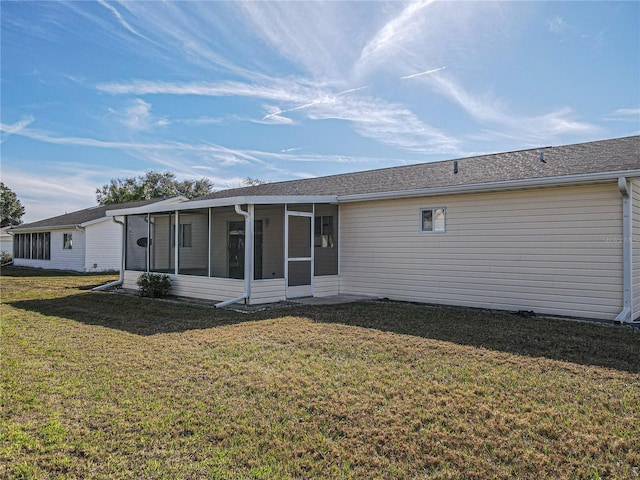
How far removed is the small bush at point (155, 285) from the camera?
11.2 metres

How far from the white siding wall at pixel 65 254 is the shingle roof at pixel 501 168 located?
1357 cm

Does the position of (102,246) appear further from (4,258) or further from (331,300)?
(331,300)

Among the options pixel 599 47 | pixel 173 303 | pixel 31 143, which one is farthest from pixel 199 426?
pixel 31 143

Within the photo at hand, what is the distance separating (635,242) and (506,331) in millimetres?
3487

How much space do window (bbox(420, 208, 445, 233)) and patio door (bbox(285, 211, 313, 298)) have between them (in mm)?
2738

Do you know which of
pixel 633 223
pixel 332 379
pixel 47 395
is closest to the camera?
pixel 47 395

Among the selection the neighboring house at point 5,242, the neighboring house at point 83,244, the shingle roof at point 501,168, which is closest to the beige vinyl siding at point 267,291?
the shingle roof at point 501,168

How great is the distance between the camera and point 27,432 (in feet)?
10.4

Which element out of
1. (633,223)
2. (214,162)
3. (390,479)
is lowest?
(390,479)

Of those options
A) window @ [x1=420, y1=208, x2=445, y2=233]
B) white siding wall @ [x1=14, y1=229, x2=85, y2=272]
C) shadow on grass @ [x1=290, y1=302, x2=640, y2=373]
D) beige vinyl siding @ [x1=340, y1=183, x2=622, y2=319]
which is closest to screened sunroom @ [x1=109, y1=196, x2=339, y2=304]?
beige vinyl siding @ [x1=340, y1=183, x2=622, y2=319]

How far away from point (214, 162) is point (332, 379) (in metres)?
30.5

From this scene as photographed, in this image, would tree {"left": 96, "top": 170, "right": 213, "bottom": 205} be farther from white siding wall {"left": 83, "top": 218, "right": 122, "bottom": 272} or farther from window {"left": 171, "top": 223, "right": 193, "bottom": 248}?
window {"left": 171, "top": 223, "right": 193, "bottom": 248}

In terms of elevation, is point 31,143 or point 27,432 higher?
point 31,143

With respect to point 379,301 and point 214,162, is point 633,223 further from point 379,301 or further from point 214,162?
point 214,162
